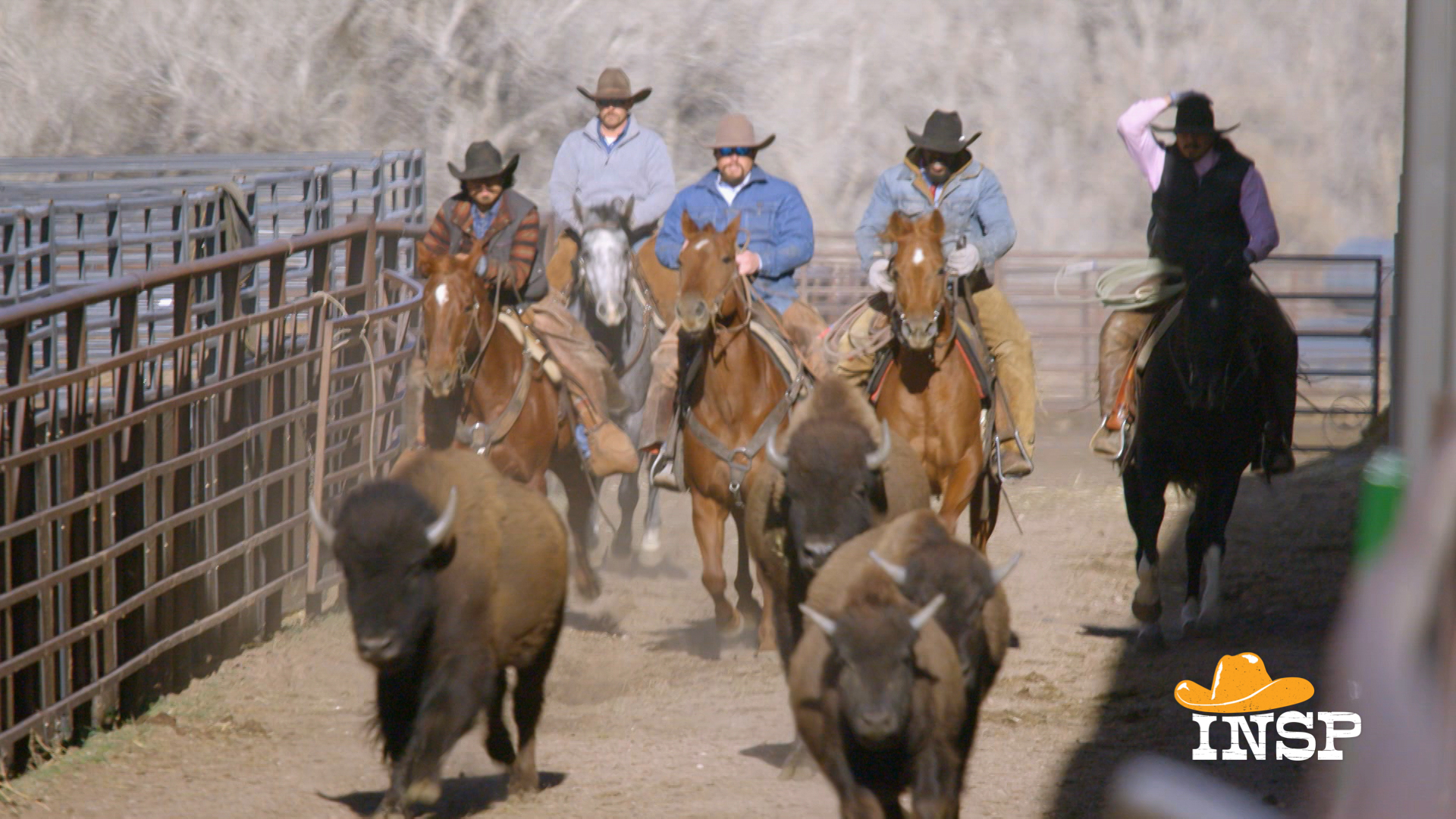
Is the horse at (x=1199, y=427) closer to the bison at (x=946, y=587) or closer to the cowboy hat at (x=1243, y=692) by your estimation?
the cowboy hat at (x=1243, y=692)

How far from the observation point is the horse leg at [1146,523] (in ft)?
32.5

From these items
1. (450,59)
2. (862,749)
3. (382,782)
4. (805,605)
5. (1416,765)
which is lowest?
(382,782)

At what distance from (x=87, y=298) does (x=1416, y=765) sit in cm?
726

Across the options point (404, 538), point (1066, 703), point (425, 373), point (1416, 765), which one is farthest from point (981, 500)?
point (1416, 765)

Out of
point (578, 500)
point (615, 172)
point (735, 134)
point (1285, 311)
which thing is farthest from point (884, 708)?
A: point (1285, 311)

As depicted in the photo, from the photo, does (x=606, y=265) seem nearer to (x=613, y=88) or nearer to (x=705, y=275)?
(x=613, y=88)

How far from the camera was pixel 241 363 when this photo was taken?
9914 mm

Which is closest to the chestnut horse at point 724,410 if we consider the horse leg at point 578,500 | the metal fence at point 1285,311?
the horse leg at point 578,500

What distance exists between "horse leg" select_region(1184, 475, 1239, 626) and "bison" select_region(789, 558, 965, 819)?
15.6 feet

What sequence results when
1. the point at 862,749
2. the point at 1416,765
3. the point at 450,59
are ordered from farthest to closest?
the point at 450,59
the point at 862,749
the point at 1416,765

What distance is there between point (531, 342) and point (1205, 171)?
164 inches

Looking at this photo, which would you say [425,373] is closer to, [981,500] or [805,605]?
[981,500]

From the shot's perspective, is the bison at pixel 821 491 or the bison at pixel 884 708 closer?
the bison at pixel 884 708

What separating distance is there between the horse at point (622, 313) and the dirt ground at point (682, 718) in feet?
2.37
